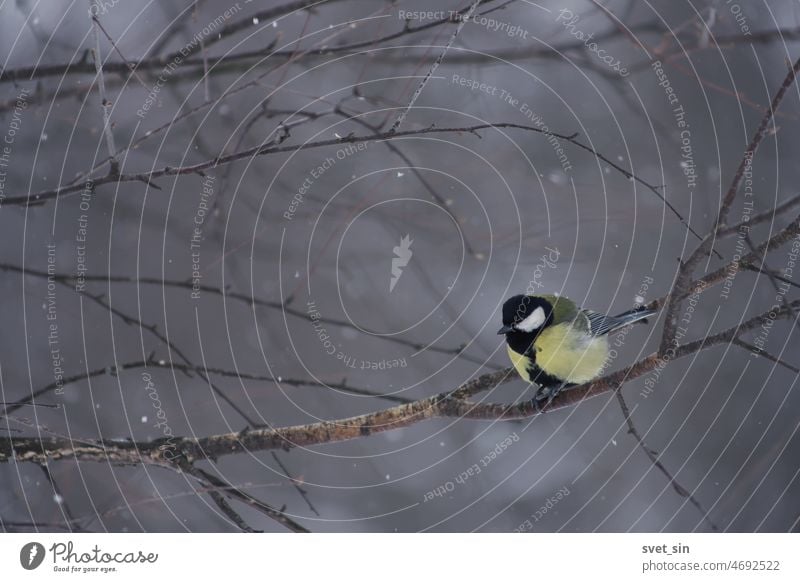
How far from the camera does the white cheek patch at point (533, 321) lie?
1029 mm

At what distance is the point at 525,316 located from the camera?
1.03 meters

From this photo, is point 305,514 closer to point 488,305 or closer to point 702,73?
point 488,305

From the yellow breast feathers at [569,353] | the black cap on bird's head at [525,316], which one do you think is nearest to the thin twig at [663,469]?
the yellow breast feathers at [569,353]

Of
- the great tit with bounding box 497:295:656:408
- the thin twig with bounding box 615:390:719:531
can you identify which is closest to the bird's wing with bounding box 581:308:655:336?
the great tit with bounding box 497:295:656:408

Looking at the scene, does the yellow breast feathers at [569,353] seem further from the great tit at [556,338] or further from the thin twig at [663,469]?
the thin twig at [663,469]

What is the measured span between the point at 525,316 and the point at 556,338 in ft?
0.19

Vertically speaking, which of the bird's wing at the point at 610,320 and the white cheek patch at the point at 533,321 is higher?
the white cheek patch at the point at 533,321

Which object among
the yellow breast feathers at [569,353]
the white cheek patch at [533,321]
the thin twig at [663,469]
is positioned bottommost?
the thin twig at [663,469]

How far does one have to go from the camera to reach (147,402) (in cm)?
106

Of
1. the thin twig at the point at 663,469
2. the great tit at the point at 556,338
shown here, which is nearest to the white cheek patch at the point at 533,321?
the great tit at the point at 556,338

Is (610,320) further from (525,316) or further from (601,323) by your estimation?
(525,316)

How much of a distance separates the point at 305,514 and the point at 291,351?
0.88ft

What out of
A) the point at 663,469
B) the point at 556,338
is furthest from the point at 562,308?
the point at 663,469
